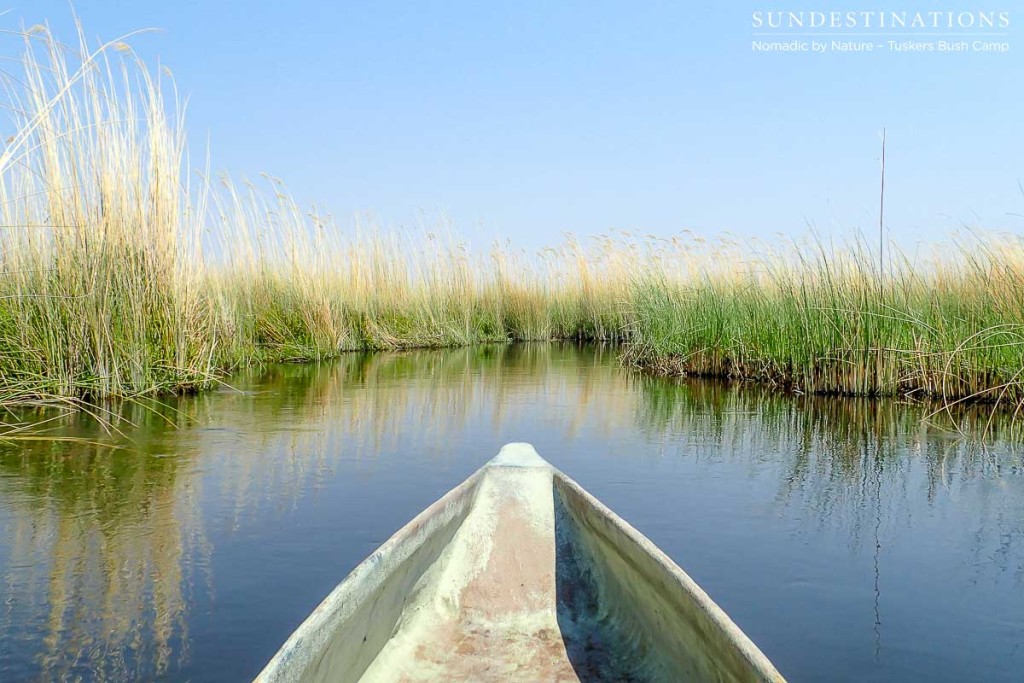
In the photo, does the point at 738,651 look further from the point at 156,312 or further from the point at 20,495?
the point at 156,312

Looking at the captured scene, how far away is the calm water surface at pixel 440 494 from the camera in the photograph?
1.92 metres

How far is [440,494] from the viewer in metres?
3.25

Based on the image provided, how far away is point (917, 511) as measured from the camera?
3020mm

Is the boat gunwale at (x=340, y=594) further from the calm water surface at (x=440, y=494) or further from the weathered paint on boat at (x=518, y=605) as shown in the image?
the calm water surface at (x=440, y=494)

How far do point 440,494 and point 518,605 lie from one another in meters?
1.30

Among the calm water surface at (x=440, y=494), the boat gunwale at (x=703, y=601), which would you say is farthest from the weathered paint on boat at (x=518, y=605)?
the calm water surface at (x=440, y=494)

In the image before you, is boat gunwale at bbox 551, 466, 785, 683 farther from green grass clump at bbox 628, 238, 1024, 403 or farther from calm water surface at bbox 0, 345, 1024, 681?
green grass clump at bbox 628, 238, 1024, 403

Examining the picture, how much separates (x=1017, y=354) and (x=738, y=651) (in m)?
4.78

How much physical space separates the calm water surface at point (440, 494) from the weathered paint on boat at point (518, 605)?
1.16 feet

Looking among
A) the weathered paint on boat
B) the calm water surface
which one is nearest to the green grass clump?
the calm water surface

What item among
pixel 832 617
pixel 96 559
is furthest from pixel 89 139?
pixel 832 617

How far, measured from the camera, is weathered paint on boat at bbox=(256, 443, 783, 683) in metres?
1.39

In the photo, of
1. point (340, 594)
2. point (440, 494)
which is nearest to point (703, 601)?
point (340, 594)

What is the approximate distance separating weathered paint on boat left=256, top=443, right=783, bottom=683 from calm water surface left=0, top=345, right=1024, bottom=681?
35cm
